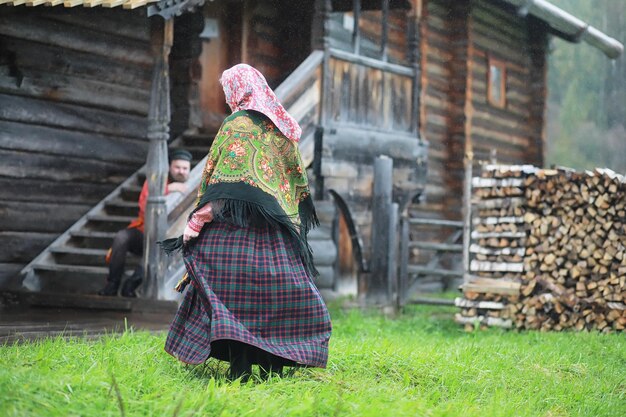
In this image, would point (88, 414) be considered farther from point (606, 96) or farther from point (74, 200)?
point (606, 96)

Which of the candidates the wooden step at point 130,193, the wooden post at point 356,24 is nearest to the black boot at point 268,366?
the wooden step at point 130,193

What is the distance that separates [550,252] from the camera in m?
9.24

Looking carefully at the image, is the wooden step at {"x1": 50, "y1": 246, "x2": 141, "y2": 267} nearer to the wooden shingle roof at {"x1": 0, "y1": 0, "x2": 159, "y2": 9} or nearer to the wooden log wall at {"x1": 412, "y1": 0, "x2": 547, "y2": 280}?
the wooden shingle roof at {"x1": 0, "y1": 0, "x2": 159, "y2": 9}

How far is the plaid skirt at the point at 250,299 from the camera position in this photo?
5.13 metres

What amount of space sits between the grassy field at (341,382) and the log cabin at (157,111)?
306cm

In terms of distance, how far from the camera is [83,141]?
33.0ft

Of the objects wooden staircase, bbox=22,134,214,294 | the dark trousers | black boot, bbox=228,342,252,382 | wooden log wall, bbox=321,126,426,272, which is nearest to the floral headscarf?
black boot, bbox=228,342,252,382

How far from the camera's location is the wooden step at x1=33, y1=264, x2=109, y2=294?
941 centimetres

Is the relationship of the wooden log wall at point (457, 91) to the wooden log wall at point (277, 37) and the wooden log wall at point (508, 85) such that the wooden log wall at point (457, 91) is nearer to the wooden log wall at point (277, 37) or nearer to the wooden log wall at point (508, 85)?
the wooden log wall at point (508, 85)

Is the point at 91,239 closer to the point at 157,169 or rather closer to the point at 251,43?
the point at 157,169

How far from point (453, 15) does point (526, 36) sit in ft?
8.40

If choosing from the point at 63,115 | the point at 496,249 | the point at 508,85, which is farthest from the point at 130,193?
the point at 508,85

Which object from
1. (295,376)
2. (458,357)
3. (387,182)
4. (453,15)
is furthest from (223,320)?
(453,15)

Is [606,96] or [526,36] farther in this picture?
[606,96]
